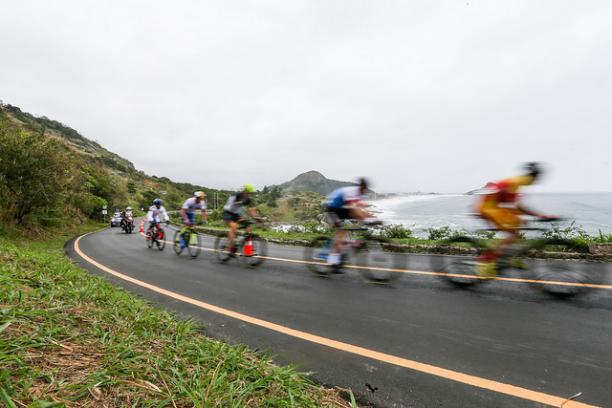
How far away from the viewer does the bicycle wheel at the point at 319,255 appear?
6.48 meters

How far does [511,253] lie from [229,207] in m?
6.55

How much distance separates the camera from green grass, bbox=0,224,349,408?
5.63ft

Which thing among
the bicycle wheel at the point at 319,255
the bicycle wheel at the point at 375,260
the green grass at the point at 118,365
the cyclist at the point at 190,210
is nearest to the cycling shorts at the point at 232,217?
the cyclist at the point at 190,210

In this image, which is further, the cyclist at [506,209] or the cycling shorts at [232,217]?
the cycling shorts at [232,217]

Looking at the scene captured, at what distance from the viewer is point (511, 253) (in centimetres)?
467

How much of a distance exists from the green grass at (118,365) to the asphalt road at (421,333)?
528 mm

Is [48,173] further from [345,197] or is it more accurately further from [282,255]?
[345,197]

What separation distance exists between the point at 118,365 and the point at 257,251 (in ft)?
19.0

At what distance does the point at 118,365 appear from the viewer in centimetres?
207

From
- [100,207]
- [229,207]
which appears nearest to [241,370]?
[229,207]

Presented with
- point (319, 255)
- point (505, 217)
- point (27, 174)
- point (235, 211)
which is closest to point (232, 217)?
point (235, 211)

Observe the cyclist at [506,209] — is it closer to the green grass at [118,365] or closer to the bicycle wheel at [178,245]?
the green grass at [118,365]

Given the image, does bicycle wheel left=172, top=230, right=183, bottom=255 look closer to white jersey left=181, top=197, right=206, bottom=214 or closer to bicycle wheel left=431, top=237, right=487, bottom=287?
white jersey left=181, top=197, right=206, bottom=214

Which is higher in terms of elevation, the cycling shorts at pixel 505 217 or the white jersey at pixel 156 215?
the cycling shorts at pixel 505 217
